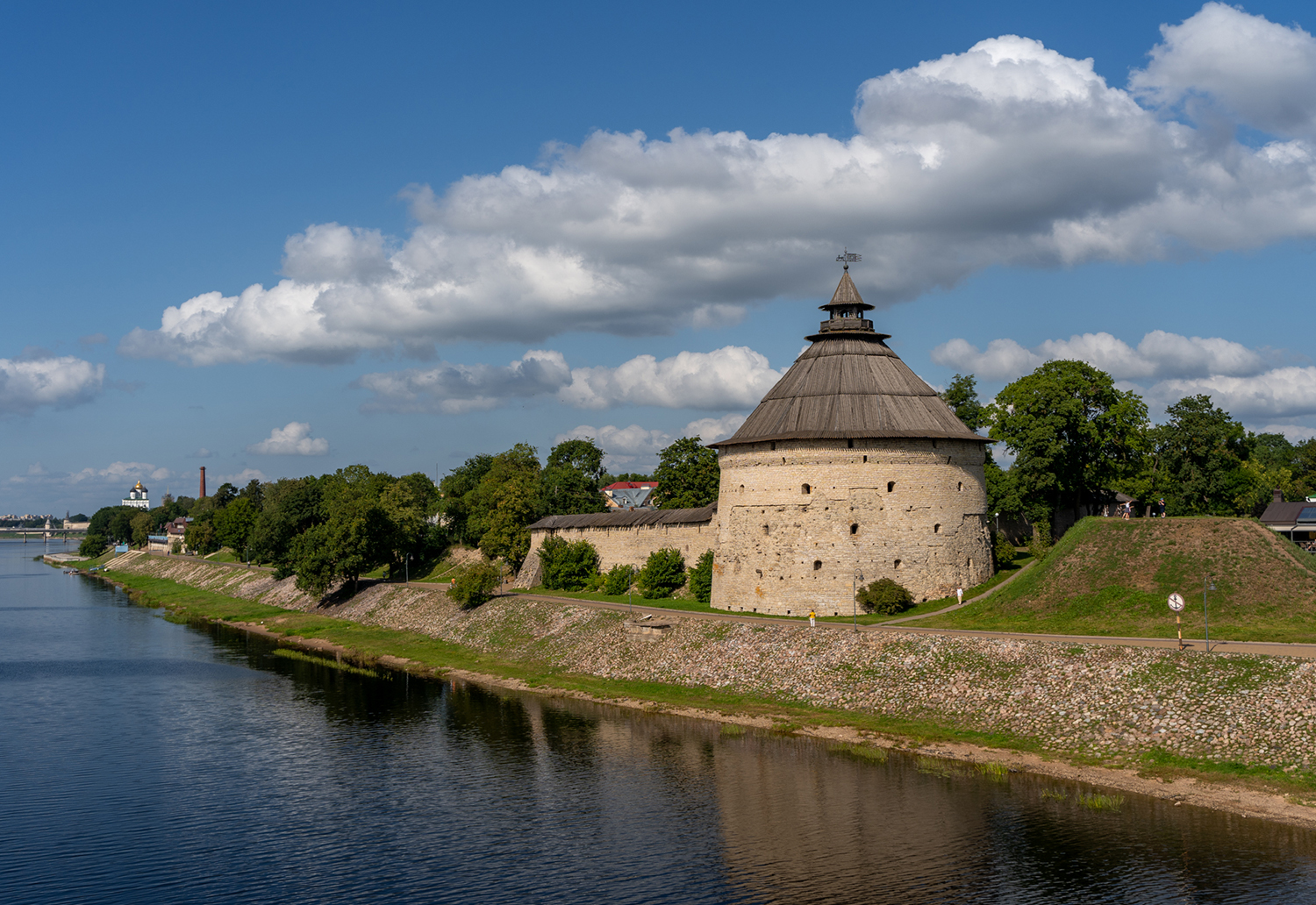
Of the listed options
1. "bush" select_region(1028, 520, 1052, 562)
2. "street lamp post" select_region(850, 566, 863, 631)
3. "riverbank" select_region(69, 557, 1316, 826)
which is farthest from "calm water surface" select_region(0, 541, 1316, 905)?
"bush" select_region(1028, 520, 1052, 562)

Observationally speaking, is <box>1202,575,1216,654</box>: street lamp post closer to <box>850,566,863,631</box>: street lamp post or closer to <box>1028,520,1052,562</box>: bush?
<box>850,566,863,631</box>: street lamp post

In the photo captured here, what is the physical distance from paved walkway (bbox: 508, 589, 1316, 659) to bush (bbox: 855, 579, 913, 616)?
2092 millimetres

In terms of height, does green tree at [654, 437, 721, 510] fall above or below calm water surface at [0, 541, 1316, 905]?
above

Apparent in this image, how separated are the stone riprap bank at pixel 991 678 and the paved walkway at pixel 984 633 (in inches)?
31.0

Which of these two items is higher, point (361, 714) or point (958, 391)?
point (958, 391)

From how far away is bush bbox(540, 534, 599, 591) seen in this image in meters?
72.5

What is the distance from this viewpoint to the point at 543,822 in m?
29.0

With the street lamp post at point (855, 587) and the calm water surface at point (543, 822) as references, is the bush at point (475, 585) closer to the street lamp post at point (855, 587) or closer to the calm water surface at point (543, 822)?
the calm water surface at point (543, 822)

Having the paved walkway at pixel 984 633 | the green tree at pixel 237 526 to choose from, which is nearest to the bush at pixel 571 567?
the paved walkway at pixel 984 633

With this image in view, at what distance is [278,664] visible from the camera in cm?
6119

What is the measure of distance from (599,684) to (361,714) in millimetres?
11368

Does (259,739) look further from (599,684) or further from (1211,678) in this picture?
(1211,678)

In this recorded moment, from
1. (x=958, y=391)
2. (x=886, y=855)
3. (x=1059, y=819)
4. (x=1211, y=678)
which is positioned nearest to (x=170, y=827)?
(x=886, y=855)

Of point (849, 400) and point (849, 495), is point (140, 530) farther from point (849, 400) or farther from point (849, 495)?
point (849, 495)
